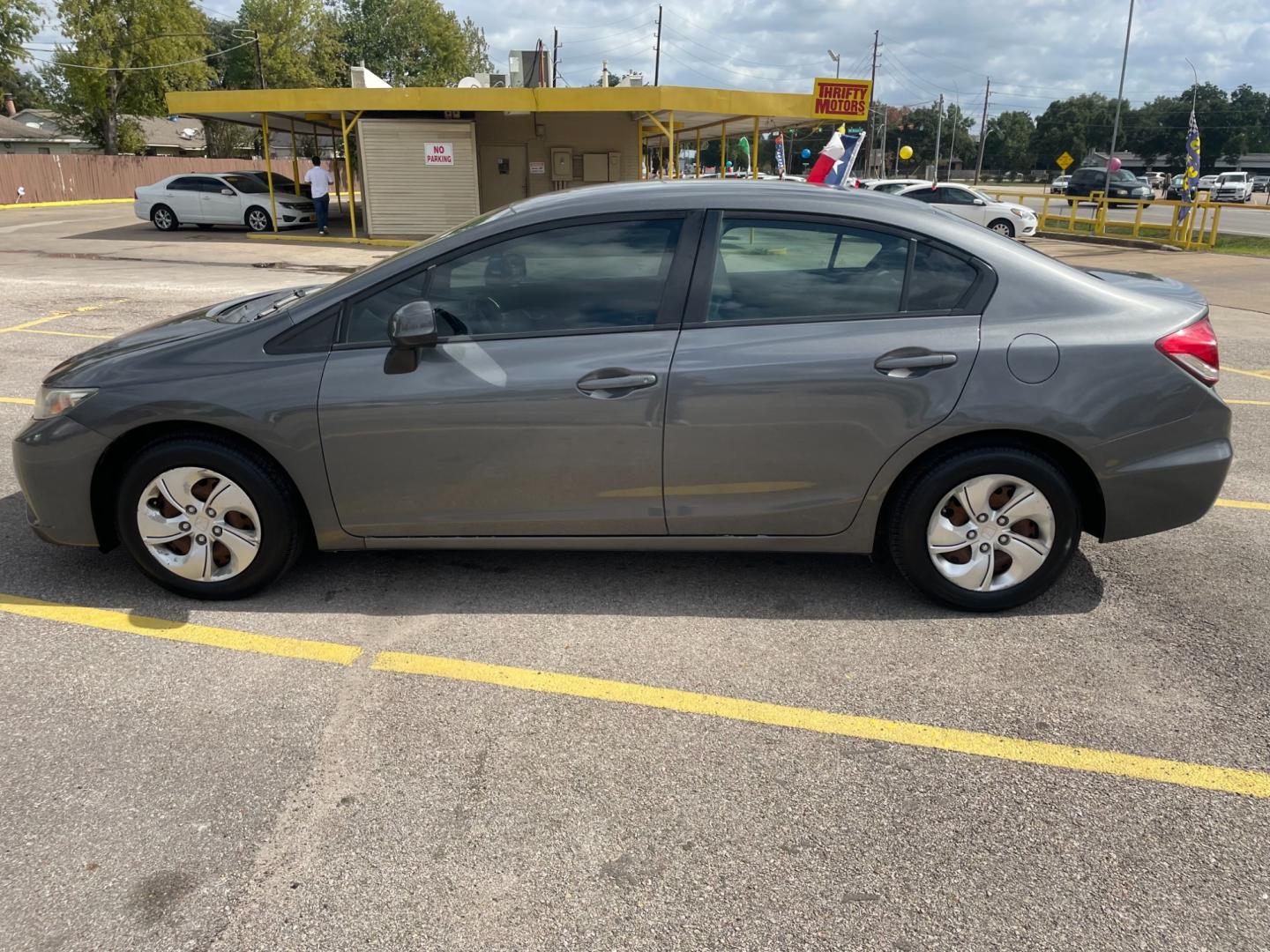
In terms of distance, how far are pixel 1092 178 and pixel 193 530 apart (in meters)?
45.8

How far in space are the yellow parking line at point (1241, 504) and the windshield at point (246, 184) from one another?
2393 centimetres

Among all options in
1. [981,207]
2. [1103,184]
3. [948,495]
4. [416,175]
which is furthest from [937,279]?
[1103,184]

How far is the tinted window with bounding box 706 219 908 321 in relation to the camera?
3525 millimetres

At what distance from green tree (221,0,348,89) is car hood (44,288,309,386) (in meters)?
62.4

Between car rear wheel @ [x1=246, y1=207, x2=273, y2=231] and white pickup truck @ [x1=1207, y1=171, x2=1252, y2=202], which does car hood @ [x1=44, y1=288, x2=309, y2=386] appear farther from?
white pickup truck @ [x1=1207, y1=171, x2=1252, y2=202]

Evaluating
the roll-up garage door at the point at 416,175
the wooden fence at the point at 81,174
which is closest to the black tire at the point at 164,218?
the roll-up garage door at the point at 416,175

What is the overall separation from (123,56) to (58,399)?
55.1 m

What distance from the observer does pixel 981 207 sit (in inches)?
888

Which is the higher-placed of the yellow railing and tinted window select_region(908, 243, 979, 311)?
tinted window select_region(908, 243, 979, 311)

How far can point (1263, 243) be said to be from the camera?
74.6ft

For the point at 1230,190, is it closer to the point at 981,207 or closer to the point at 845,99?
the point at 981,207

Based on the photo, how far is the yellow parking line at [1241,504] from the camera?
491cm

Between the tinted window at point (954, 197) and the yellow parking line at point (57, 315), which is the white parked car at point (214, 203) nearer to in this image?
the yellow parking line at point (57, 315)

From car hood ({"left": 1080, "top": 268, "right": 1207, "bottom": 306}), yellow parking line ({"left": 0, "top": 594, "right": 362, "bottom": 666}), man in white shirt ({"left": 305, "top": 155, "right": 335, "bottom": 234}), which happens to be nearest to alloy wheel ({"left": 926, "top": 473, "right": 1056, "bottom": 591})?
car hood ({"left": 1080, "top": 268, "right": 1207, "bottom": 306})
